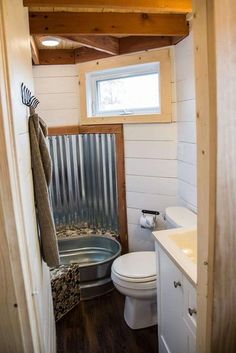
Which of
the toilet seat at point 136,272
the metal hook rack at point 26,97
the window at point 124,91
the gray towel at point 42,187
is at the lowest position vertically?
the toilet seat at point 136,272

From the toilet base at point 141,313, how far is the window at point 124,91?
1609 mm

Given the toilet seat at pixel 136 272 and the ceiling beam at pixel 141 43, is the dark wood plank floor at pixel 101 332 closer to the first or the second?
the toilet seat at pixel 136 272

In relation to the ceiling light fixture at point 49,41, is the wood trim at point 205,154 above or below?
below

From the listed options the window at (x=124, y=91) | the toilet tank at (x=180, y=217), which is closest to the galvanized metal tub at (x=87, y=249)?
the toilet tank at (x=180, y=217)

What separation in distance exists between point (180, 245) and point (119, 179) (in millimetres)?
1278

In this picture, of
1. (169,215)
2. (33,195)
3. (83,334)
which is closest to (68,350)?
(83,334)

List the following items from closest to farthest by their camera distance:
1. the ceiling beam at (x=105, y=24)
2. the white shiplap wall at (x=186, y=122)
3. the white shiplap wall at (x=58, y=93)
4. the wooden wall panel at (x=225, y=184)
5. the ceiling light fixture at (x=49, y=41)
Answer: the wooden wall panel at (x=225, y=184) → the ceiling beam at (x=105, y=24) → the white shiplap wall at (x=186, y=122) → the ceiling light fixture at (x=49, y=41) → the white shiplap wall at (x=58, y=93)

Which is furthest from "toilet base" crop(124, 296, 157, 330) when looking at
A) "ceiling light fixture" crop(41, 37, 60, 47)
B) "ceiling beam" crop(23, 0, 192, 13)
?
"ceiling light fixture" crop(41, 37, 60, 47)

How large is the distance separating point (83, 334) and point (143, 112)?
1.96 metres

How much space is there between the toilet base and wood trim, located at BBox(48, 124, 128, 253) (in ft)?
2.74

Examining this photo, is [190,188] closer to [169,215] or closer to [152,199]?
[169,215]

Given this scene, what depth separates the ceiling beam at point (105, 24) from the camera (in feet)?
6.48

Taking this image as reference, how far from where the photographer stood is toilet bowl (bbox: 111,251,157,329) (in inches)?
78.2

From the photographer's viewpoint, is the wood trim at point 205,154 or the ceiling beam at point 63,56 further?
the ceiling beam at point 63,56
